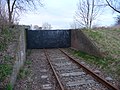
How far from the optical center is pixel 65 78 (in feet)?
21.6

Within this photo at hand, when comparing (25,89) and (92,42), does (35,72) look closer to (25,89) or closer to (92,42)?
(25,89)

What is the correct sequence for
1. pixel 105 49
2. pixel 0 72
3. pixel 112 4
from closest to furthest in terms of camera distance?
pixel 0 72
pixel 105 49
pixel 112 4

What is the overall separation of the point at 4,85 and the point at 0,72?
0.76m

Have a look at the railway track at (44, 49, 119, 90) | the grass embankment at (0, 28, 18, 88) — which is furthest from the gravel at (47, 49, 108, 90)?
the grass embankment at (0, 28, 18, 88)

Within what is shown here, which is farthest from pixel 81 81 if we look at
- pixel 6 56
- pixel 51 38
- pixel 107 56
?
pixel 51 38

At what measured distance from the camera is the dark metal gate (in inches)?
690

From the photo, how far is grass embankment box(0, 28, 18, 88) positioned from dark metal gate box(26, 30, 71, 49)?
7967mm

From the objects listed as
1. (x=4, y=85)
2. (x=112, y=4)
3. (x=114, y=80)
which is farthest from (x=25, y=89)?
(x=112, y=4)

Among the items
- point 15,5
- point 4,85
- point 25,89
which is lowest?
point 25,89

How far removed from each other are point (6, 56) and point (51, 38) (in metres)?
11.5

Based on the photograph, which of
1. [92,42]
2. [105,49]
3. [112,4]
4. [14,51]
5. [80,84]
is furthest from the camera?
[112,4]

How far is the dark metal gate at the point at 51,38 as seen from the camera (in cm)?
1753

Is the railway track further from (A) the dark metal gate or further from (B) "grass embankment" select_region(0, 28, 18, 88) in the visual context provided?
(A) the dark metal gate

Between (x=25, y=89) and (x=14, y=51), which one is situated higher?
(x=14, y=51)
